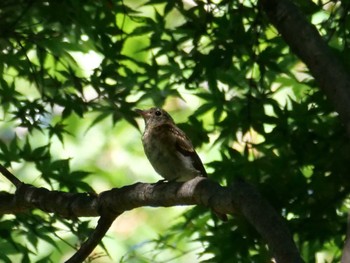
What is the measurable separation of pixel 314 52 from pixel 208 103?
1524mm

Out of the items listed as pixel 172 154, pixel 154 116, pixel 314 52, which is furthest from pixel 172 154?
pixel 314 52

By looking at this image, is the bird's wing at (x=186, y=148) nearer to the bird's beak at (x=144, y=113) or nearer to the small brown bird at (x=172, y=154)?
the small brown bird at (x=172, y=154)

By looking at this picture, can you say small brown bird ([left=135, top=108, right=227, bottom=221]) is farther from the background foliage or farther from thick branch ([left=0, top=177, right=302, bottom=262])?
thick branch ([left=0, top=177, right=302, bottom=262])

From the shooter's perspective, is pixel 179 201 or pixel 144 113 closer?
pixel 179 201

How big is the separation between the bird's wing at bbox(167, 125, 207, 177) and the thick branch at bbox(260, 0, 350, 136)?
35.7 inches

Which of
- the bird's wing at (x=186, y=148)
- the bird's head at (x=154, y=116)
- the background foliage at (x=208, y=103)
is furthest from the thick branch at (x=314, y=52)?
the bird's head at (x=154, y=116)

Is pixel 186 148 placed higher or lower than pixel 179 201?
higher

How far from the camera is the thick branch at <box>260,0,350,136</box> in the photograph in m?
3.48

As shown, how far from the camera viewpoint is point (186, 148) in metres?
4.49

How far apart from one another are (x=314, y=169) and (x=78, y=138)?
138 inches

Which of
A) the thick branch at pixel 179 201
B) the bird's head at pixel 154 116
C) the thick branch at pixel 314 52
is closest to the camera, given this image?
the thick branch at pixel 179 201

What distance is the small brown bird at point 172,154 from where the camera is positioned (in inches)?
176

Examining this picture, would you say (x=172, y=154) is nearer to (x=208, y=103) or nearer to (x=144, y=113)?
(x=144, y=113)

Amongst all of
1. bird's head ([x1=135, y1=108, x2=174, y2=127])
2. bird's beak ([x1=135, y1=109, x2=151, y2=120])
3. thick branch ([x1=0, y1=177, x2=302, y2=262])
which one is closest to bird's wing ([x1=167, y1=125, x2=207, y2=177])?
bird's head ([x1=135, y1=108, x2=174, y2=127])
